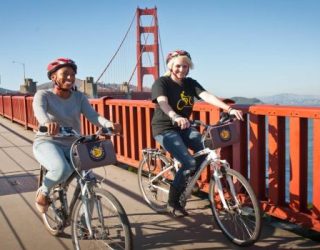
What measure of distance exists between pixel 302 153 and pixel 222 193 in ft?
2.60

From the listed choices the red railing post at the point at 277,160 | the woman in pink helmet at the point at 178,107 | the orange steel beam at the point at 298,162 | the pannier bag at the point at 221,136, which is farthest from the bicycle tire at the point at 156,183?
the orange steel beam at the point at 298,162

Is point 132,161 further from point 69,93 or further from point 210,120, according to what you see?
point 69,93

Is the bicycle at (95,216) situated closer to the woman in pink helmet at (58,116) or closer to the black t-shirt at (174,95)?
the woman in pink helmet at (58,116)

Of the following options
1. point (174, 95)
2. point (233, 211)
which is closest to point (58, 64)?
point (174, 95)

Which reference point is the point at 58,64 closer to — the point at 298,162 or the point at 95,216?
the point at 95,216

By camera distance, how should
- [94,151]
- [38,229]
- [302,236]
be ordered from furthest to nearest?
1. [38,229]
2. [302,236]
3. [94,151]

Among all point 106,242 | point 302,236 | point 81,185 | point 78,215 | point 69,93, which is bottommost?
point 302,236

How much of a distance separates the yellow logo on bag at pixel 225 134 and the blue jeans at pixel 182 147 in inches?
14.0

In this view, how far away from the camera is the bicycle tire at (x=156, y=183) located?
4.25m

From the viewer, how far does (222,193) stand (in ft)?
10.8

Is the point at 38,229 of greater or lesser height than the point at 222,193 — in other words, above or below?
below

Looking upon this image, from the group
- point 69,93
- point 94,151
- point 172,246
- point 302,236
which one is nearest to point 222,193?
point 172,246

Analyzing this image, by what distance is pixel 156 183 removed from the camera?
4.45 metres

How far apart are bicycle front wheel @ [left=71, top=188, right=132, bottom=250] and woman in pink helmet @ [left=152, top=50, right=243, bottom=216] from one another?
3.31 ft
